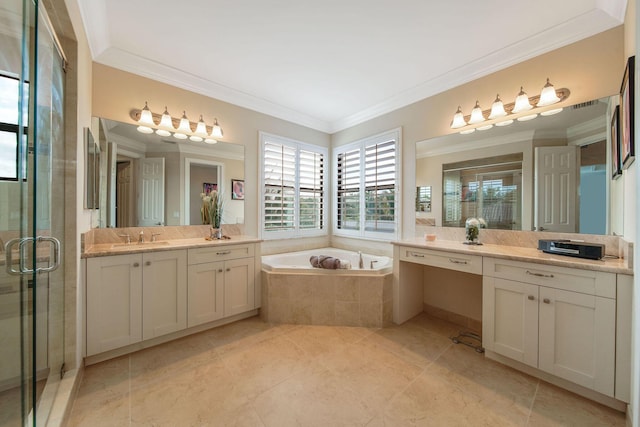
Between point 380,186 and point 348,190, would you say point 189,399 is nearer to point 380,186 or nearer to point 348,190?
point 380,186

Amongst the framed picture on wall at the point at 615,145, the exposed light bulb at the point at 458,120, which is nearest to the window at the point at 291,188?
the exposed light bulb at the point at 458,120

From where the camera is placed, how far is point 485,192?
246 centimetres

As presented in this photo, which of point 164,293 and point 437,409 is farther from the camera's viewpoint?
point 164,293

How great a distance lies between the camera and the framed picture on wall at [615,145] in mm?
1647

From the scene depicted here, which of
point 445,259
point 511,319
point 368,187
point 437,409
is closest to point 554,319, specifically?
point 511,319

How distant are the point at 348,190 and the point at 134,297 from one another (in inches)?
113

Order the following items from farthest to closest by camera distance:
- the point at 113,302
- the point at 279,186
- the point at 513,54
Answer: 1. the point at 279,186
2. the point at 513,54
3. the point at 113,302

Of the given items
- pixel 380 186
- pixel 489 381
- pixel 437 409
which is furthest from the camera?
pixel 380 186

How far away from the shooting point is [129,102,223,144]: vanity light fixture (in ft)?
8.07

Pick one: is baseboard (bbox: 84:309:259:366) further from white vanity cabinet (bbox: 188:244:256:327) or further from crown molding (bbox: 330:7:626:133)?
crown molding (bbox: 330:7:626:133)

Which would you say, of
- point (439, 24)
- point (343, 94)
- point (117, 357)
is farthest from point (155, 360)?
point (439, 24)

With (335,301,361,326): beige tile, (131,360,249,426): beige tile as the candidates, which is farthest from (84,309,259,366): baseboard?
(335,301,361,326): beige tile

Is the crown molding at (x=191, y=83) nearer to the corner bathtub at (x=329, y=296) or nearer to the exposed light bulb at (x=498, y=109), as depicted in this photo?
the corner bathtub at (x=329, y=296)

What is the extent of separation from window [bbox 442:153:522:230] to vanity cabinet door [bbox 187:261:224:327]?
2528 millimetres
